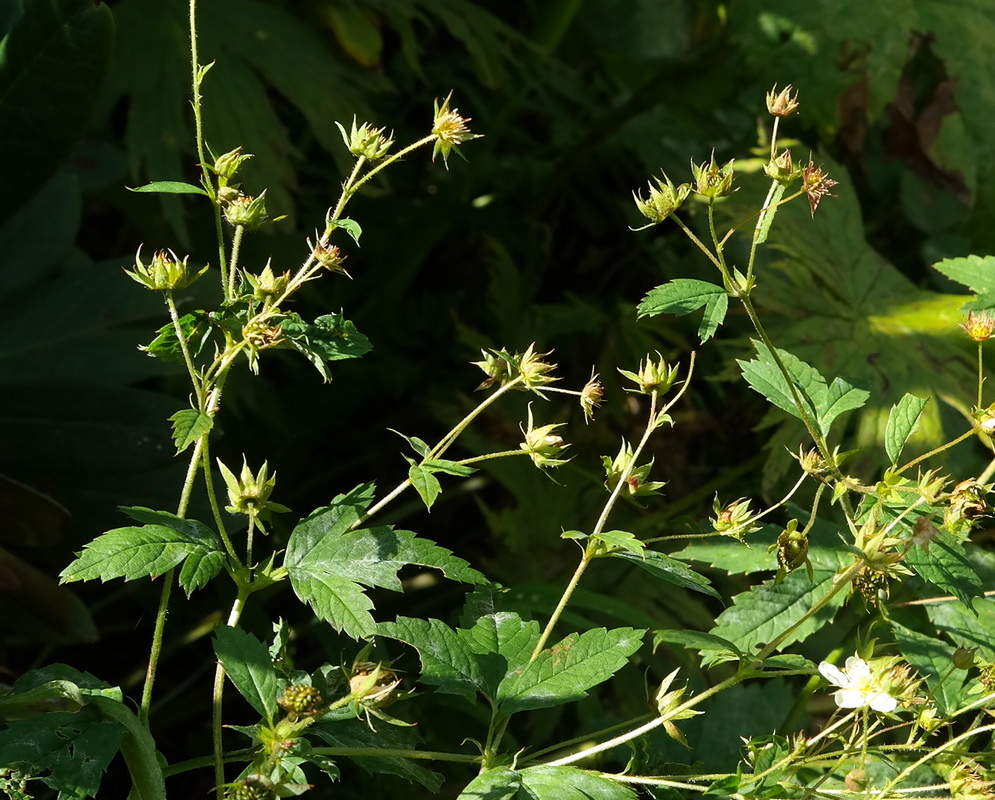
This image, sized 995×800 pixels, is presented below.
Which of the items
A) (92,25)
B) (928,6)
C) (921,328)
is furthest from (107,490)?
(928,6)

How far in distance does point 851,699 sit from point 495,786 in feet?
0.78

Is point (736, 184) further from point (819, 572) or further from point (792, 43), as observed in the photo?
point (819, 572)

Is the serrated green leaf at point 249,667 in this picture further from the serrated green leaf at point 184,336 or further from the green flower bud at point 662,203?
the green flower bud at point 662,203

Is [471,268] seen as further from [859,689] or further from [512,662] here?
[859,689]

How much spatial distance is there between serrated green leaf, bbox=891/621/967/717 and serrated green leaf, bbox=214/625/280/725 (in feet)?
1.58

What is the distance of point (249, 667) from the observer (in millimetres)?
728

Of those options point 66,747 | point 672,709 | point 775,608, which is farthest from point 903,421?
point 66,747

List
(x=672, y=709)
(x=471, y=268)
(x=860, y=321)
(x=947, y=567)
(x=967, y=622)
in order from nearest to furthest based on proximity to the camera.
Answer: (x=672, y=709)
(x=947, y=567)
(x=967, y=622)
(x=860, y=321)
(x=471, y=268)

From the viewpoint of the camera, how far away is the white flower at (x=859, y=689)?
0.69 meters

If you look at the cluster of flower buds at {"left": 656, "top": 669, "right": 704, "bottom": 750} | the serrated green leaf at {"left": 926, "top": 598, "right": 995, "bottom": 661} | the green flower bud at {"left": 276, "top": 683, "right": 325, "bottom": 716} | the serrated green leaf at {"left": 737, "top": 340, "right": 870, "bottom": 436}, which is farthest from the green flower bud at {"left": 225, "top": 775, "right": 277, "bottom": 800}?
the serrated green leaf at {"left": 926, "top": 598, "right": 995, "bottom": 661}

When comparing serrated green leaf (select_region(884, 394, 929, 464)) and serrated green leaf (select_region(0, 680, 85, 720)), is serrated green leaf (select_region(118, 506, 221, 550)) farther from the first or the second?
serrated green leaf (select_region(884, 394, 929, 464))

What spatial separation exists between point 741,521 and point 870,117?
4.67ft

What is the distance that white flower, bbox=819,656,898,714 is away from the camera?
27.1 inches

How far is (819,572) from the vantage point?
3.12 ft
